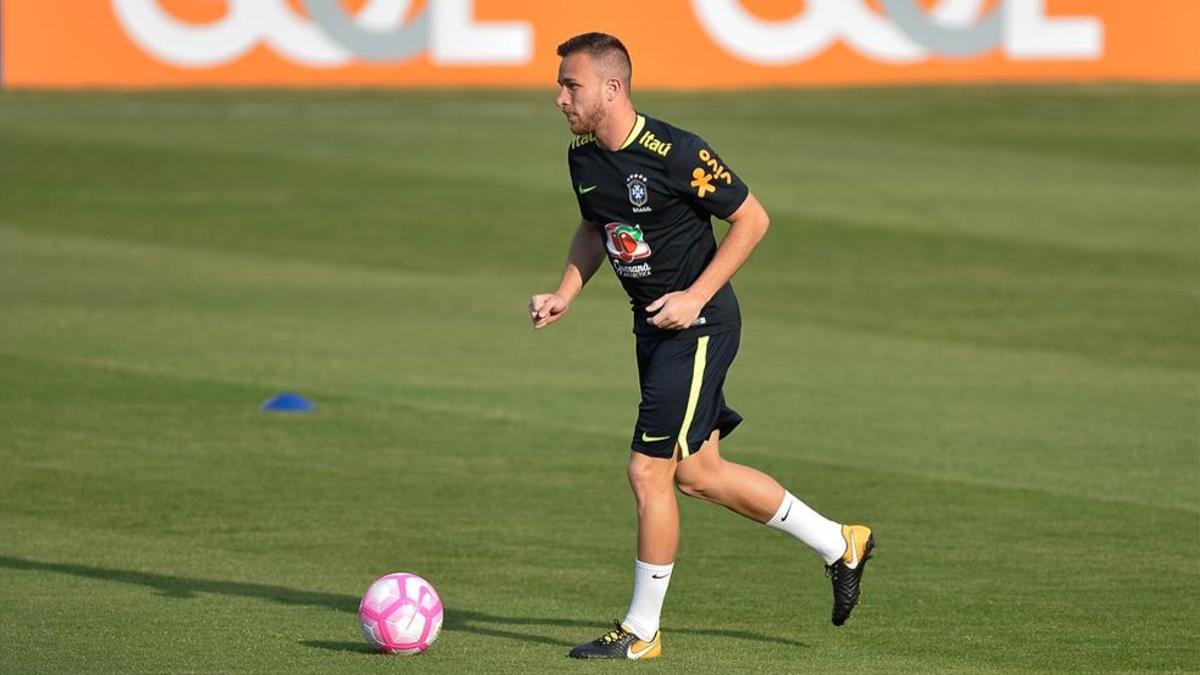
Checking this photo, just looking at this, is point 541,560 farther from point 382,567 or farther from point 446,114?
point 446,114

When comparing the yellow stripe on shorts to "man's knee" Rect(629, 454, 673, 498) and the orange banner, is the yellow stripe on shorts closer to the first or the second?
"man's knee" Rect(629, 454, 673, 498)

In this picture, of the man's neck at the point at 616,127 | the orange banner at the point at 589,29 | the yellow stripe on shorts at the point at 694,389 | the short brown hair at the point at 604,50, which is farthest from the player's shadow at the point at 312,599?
the orange banner at the point at 589,29

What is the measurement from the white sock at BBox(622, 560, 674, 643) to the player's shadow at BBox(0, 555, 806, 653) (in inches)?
13.5

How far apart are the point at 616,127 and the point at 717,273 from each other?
636 millimetres

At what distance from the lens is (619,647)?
Result: 8.29 metres

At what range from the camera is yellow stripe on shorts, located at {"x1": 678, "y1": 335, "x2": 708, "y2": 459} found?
8344mm

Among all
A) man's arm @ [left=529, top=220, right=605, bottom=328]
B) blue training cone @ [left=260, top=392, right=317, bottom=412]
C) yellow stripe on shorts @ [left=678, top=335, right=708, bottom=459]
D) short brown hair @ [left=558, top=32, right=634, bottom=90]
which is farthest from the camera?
blue training cone @ [left=260, top=392, right=317, bottom=412]

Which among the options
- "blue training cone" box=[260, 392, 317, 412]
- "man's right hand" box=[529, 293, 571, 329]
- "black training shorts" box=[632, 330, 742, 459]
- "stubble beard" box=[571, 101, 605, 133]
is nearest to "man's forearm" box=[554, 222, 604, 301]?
"man's right hand" box=[529, 293, 571, 329]

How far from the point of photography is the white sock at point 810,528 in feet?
28.3

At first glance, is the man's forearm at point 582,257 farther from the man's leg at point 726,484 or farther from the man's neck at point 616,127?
the man's leg at point 726,484

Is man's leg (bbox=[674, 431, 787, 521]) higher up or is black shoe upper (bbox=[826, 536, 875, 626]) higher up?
man's leg (bbox=[674, 431, 787, 521])

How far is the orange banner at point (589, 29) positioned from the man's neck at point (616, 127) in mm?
20383

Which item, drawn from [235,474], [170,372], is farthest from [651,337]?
[170,372]

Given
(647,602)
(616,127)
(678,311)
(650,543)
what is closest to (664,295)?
(678,311)
